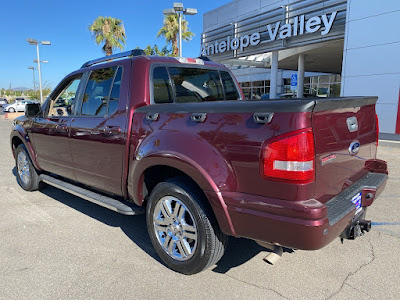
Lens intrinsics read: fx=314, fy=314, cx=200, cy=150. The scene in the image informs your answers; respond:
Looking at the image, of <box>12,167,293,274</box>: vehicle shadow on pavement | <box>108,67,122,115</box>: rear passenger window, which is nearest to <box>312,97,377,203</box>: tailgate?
<box>12,167,293,274</box>: vehicle shadow on pavement

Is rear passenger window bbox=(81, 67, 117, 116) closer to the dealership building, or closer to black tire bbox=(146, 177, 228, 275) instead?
black tire bbox=(146, 177, 228, 275)

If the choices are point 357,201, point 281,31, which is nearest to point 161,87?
point 357,201

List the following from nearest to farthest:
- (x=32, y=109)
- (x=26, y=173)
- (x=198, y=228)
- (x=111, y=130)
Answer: (x=198, y=228) → (x=111, y=130) → (x=32, y=109) → (x=26, y=173)

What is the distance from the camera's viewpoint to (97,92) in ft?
12.1

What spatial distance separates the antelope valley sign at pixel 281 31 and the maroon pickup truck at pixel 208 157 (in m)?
11.1

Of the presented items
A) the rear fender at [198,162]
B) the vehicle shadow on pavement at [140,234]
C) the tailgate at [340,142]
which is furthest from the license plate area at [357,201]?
the rear fender at [198,162]

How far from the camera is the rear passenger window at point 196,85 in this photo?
344cm

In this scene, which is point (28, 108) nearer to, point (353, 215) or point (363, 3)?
point (353, 215)

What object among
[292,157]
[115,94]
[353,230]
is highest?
[115,94]

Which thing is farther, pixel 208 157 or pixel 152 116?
pixel 152 116

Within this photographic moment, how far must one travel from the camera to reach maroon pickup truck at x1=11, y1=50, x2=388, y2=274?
6.91 ft

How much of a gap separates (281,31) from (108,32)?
706 inches

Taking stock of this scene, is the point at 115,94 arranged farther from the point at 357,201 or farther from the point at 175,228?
the point at 357,201

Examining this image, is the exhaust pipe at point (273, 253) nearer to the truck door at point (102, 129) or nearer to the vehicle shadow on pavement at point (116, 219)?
the vehicle shadow on pavement at point (116, 219)
